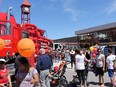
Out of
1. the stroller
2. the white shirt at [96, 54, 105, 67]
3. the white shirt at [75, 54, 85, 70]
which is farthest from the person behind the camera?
the white shirt at [96, 54, 105, 67]

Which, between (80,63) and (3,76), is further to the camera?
(80,63)

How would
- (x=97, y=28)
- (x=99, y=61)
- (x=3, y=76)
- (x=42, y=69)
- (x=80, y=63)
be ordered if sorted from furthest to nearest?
(x=97, y=28), (x=99, y=61), (x=80, y=63), (x=42, y=69), (x=3, y=76)

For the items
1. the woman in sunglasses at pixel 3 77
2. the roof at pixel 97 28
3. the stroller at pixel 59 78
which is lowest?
the stroller at pixel 59 78

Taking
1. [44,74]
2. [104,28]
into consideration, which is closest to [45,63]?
[44,74]

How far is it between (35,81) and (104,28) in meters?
36.6


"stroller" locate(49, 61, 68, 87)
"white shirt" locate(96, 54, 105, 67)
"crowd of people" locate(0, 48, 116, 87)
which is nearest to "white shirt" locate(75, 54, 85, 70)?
"crowd of people" locate(0, 48, 116, 87)

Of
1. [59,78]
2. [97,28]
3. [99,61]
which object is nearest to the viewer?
[59,78]

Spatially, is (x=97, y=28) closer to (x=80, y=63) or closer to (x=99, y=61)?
(x=99, y=61)

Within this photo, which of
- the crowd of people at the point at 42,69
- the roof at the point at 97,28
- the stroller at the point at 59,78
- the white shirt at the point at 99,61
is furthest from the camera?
the roof at the point at 97,28

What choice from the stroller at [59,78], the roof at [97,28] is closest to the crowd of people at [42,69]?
the stroller at [59,78]

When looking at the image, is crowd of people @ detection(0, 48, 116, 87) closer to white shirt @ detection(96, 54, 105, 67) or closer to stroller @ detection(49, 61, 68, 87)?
white shirt @ detection(96, 54, 105, 67)

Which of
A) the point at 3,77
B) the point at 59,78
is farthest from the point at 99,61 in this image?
the point at 3,77

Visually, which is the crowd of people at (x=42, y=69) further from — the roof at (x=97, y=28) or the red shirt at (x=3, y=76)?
the roof at (x=97, y=28)

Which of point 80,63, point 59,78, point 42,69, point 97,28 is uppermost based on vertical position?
point 97,28
